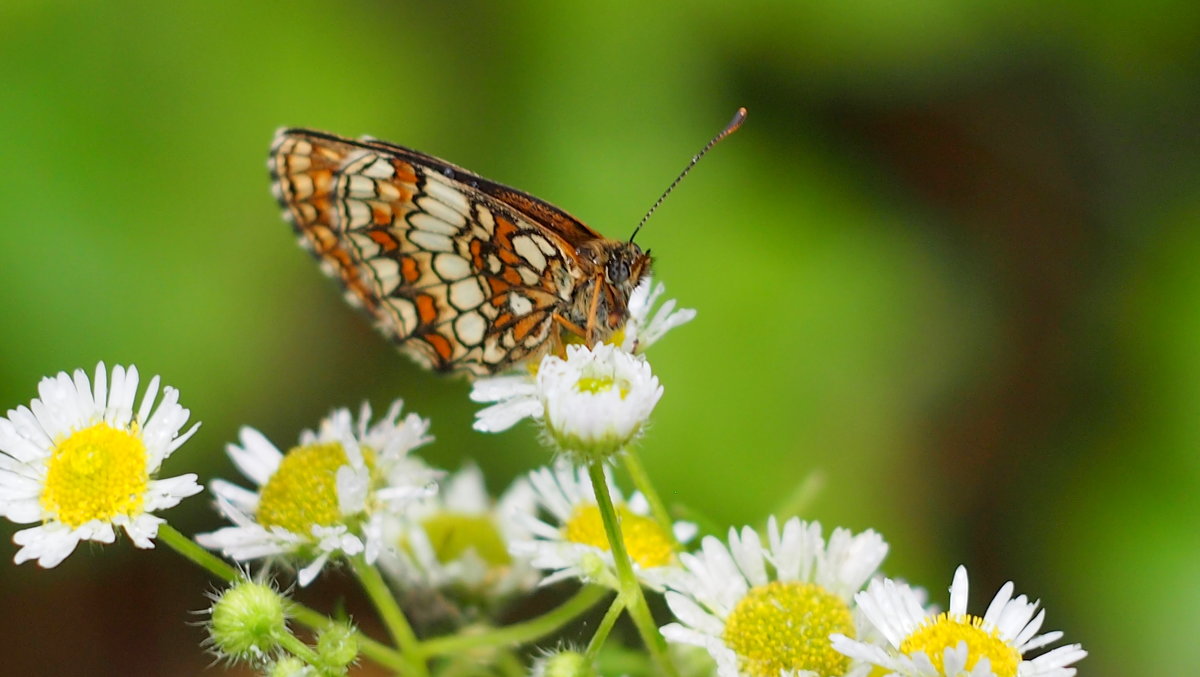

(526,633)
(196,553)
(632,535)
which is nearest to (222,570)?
(196,553)

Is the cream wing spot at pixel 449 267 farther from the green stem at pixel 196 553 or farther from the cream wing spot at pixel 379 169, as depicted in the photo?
the green stem at pixel 196 553

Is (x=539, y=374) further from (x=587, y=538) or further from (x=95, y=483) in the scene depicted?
(x=95, y=483)

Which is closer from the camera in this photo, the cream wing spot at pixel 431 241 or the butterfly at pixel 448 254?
the butterfly at pixel 448 254

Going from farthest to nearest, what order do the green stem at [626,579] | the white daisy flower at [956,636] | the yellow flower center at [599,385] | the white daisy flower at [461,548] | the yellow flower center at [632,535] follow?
the white daisy flower at [461,548] < the yellow flower center at [632,535] < the yellow flower center at [599,385] < the green stem at [626,579] < the white daisy flower at [956,636]

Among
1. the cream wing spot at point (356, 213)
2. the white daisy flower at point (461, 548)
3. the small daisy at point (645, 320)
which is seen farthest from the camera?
the cream wing spot at point (356, 213)

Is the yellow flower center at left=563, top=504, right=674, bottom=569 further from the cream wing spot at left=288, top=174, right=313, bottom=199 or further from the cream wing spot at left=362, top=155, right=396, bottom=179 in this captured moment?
the cream wing spot at left=288, top=174, right=313, bottom=199

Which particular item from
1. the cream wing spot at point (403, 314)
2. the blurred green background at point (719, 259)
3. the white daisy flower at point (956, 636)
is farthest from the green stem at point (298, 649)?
the blurred green background at point (719, 259)

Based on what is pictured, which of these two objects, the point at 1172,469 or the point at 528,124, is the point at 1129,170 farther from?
the point at 528,124
